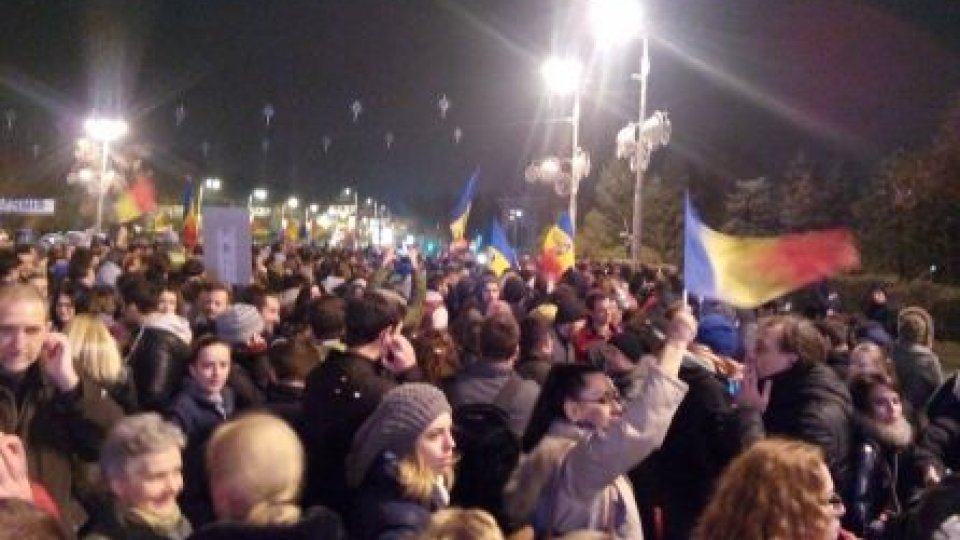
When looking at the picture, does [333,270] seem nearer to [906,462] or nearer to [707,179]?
[906,462]

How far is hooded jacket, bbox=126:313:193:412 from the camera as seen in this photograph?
705 cm

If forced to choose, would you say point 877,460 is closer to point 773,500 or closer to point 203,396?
A: point 773,500

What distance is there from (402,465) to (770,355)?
2338 mm

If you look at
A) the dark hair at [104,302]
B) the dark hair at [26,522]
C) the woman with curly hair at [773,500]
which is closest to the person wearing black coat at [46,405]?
the dark hair at [26,522]

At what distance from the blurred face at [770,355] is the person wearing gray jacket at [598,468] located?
1232 millimetres

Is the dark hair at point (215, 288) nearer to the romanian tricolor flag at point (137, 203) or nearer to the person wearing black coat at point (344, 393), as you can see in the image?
the person wearing black coat at point (344, 393)

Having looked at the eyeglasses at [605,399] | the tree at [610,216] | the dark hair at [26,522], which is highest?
the tree at [610,216]

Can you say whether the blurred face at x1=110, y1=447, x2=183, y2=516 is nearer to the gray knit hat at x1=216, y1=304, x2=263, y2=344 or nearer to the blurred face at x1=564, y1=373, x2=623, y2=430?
the blurred face at x1=564, y1=373, x2=623, y2=430

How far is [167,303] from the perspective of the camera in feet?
31.1

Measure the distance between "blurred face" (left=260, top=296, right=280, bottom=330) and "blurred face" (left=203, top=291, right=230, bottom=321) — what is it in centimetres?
33

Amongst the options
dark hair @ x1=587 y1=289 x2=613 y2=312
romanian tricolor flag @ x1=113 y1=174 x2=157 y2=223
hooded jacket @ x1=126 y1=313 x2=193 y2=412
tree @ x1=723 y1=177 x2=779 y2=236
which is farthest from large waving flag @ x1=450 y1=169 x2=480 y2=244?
tree @ x1=723 y1=177 x2=779 y2=236

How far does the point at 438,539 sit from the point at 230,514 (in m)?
0.67

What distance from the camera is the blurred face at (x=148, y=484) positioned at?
4.09 meters

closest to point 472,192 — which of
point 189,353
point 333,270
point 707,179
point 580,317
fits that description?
point 333,270
